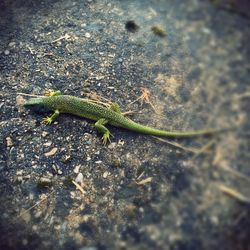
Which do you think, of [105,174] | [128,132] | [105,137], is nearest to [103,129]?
[105,137]

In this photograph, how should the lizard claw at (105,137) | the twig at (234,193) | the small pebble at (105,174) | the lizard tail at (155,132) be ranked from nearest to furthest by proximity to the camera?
the twig at (234,193), the lizard tail at (155,132), the small pebble at (105,174), the lizard claw at (105,137)

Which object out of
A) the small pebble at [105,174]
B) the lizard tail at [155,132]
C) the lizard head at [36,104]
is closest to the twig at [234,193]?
the lizard tail at [155,132]

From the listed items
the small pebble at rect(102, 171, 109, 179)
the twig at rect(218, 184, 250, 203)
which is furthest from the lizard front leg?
the twig at rect(218, 184, 250, 203)

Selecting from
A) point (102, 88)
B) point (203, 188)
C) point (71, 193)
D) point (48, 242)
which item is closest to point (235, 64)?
point (203, 188)

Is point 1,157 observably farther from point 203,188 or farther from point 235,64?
point 235,64

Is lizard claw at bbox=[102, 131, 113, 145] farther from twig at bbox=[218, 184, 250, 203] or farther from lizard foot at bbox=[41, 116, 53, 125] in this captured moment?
twig at bbox=[218, 184, 250, 203]

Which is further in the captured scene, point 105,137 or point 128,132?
point 128,132

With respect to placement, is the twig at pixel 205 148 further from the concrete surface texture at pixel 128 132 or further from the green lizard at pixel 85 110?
the green lizard at pixel 85 110

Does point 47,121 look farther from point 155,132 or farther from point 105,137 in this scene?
point 155,132
